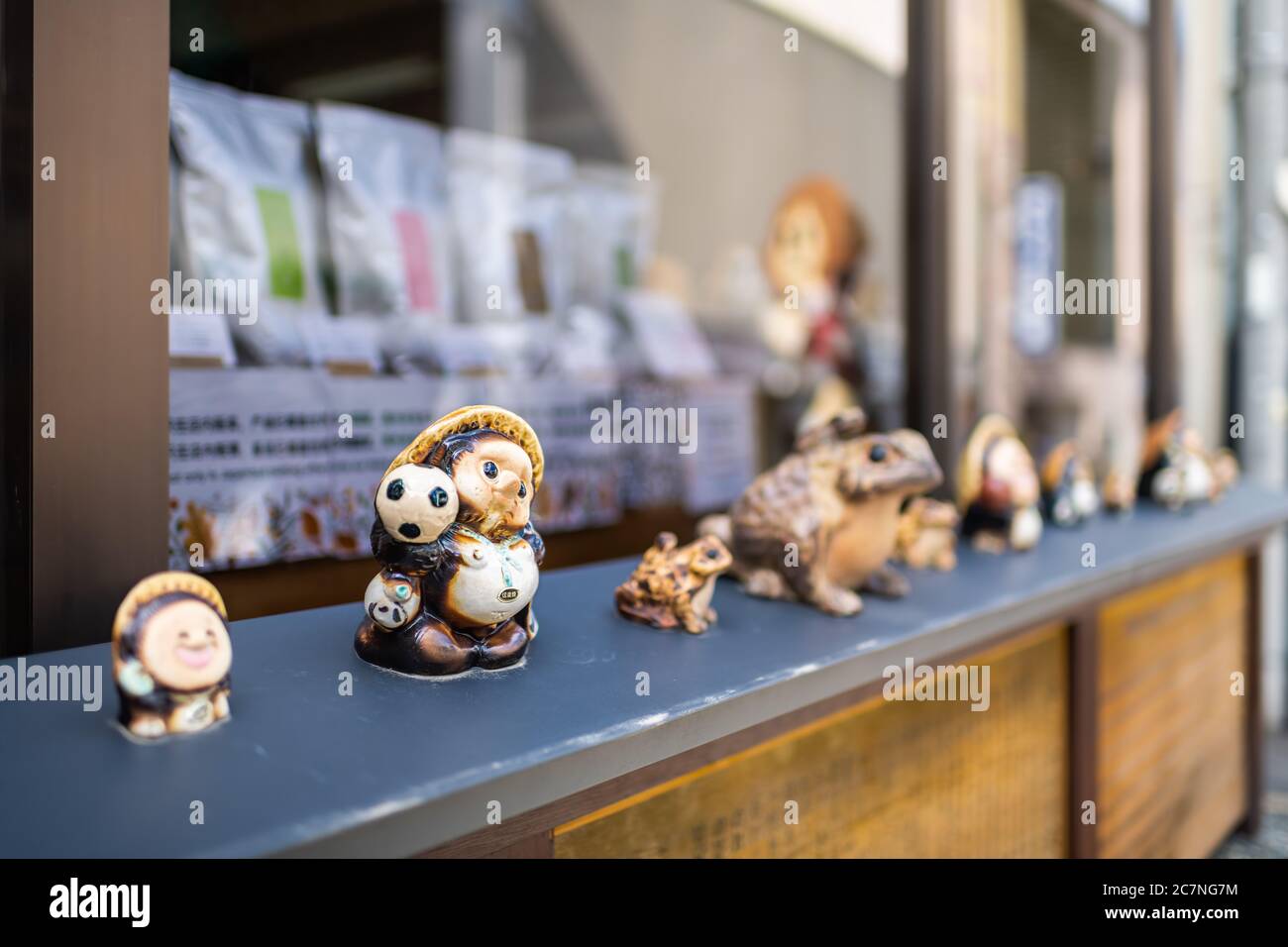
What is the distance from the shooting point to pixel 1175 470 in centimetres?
274

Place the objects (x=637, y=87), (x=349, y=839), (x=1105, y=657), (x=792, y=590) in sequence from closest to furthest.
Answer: (x=349, y=839), (x=792, y=590), (x=1105, y=657), (x=637, y=87)

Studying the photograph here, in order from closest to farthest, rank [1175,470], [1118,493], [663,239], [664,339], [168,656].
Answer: [168,656]
[1118,493]
[1175,470]
[664,339]
[663,239]

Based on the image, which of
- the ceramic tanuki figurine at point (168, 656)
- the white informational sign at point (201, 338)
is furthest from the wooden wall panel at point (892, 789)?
the white informational sign at point (201, 338)

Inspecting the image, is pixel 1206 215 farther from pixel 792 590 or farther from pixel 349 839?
pixel 349 839

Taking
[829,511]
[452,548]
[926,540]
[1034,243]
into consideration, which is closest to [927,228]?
[926,540]

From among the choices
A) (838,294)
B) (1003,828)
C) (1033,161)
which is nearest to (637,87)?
(838,294)

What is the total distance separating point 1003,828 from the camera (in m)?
1.87

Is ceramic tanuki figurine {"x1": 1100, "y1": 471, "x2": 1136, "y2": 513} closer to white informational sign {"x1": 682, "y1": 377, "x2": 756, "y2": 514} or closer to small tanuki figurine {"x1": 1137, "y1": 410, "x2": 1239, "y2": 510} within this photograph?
small tanuki figurine {"x1": 1137, "y1": 410, "x2": 1239, "y2": 510}

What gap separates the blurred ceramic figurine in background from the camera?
4.14m

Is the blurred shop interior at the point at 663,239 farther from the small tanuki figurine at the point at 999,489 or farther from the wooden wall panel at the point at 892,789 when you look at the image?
the wooden wall panel at the point at 892,789

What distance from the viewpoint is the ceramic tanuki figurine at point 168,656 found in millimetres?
912

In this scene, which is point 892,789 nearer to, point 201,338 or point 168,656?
point 168,656

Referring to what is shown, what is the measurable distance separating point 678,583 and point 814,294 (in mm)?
3084

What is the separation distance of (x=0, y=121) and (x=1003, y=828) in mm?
1998
